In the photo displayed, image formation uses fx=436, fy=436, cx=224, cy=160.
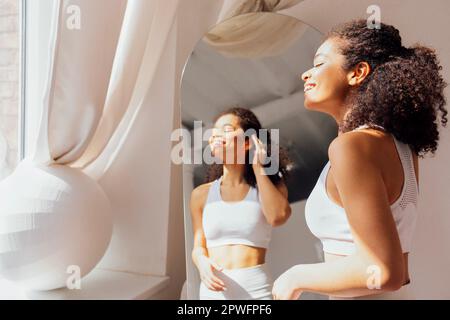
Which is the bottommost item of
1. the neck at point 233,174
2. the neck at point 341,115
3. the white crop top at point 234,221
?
the white crop top at point 234,221

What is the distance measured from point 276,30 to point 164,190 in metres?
0.57

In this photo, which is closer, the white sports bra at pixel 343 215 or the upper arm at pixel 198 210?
the white sports bra at pixel 343 215

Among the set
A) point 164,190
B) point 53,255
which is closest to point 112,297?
point 53,255

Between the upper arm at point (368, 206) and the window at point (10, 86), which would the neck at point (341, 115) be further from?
the window at point (10, 86)

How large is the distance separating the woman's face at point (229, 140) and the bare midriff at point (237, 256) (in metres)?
0.21

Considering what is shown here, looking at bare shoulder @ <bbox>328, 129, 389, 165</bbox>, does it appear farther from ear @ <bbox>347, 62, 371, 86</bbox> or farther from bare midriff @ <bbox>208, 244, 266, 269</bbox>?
bare midriff @ <bbox>208, 244, 266, 269</bbox>

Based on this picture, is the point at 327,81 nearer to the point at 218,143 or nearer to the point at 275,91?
the point at 275,91

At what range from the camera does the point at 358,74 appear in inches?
36.6

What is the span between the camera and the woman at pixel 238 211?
102cm

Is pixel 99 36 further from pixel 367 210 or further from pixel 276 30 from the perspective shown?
pixel 367 210

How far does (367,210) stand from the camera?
2.96 ft

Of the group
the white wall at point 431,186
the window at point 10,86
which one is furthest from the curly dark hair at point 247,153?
the window at point 10,86

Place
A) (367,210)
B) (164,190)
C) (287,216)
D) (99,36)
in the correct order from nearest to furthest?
(367,210)
(287,216)
(99,36)
(164,190)

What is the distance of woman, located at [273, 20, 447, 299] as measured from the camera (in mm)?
906
